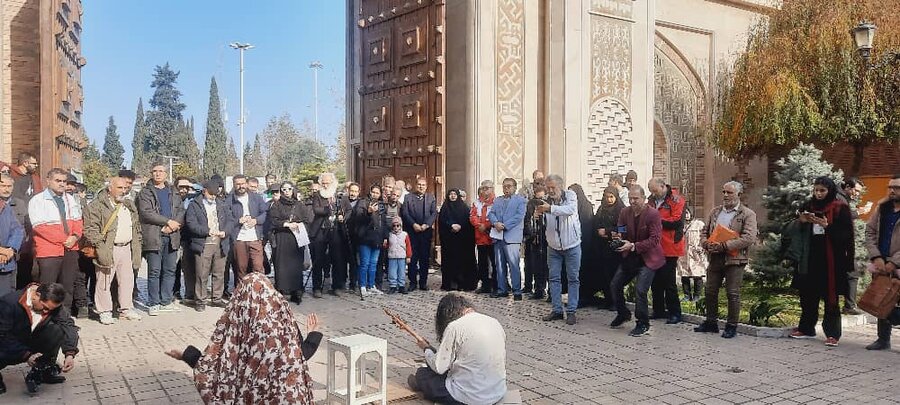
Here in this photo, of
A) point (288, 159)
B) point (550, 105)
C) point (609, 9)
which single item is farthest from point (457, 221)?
point (288, 159)

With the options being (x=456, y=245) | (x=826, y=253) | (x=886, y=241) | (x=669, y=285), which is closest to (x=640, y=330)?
(x=669, y=285)

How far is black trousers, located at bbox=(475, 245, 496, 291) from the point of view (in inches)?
380

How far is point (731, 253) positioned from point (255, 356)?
488cm

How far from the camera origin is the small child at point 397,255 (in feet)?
31.4

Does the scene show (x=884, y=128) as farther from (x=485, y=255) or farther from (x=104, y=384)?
(x=104, y=384)

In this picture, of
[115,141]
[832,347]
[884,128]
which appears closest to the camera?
[832,347]

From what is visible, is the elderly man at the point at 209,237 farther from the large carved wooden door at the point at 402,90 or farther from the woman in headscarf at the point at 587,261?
the woman in headscarf at the point at 587,261

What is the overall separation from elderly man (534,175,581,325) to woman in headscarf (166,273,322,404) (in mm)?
4273

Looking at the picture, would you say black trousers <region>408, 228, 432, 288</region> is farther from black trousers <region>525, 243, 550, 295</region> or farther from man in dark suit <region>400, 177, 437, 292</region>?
black trousers <region>525, 243, 550, 295</region>

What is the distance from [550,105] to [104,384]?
8.34 m

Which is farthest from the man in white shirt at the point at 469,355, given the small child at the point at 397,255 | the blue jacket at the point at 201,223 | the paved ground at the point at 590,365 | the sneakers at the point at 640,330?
the small child at the point at 397,255

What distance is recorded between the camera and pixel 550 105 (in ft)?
38.2

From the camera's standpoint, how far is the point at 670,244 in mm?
7676

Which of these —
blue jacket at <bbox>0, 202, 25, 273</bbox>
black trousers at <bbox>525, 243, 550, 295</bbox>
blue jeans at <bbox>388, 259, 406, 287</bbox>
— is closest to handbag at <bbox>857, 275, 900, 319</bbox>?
black trousers at <bbox>525, 243, 550, 295</bbox>
